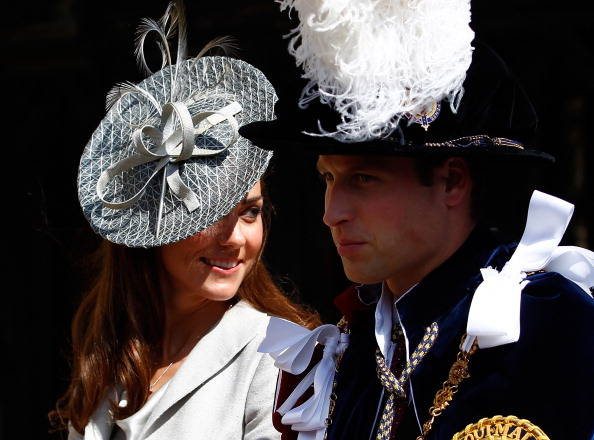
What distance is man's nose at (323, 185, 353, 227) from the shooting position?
6.91 ft

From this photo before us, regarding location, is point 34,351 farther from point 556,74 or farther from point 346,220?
point 346,220

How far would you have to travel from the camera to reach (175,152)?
117 inches

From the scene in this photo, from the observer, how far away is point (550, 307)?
6.61 ft

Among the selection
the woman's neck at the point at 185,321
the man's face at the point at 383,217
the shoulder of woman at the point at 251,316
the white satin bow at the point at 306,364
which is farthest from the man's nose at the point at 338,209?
the woman's neck at the point at 185,321

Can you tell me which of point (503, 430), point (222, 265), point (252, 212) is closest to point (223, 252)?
point (222, 265)

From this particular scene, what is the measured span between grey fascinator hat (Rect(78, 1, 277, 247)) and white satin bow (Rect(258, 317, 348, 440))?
0.53 m

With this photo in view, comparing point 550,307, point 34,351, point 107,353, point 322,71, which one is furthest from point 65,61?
point 550,307

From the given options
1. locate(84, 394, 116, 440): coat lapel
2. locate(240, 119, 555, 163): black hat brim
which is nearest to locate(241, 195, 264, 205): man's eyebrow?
locate(84, 394, 116, 440): coat lapel

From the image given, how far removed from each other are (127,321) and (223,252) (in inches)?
15.8

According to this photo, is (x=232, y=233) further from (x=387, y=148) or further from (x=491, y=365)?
(x=491, y=365)

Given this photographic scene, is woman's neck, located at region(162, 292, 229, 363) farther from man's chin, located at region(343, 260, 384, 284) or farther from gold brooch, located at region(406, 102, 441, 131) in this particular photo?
gold brooch, located at region(406, 102, 441, 131)

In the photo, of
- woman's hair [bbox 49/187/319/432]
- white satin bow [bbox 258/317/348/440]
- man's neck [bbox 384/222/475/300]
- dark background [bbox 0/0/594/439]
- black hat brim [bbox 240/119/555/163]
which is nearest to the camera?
black hat brim [bbox 240/119/555/163]

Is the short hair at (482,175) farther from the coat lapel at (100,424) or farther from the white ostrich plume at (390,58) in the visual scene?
the coat lapel at (100,424)

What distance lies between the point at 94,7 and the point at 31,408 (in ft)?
6.10
